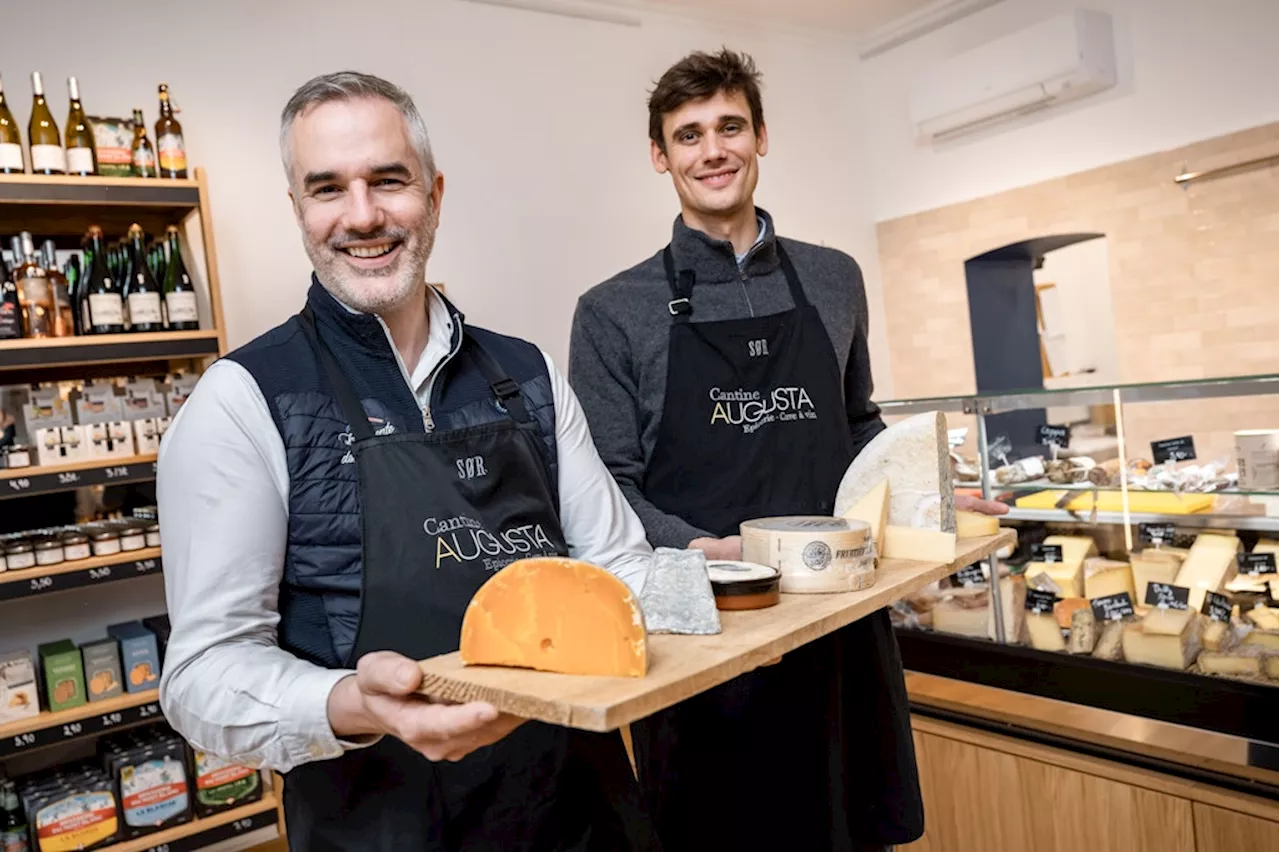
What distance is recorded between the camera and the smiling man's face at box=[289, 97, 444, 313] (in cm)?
127

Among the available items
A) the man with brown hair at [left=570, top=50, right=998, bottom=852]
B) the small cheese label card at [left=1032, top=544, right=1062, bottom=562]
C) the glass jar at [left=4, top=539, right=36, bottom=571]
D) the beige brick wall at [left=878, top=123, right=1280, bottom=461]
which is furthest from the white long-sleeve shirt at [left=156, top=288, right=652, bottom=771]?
the beige brick wall at [left=878, top=123, right=1280, bottom=461]

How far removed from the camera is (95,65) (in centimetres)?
375

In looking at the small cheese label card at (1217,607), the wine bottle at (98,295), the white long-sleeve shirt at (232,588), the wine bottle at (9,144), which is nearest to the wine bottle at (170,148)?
the wine bottle at (98,295)

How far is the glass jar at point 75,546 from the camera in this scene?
10.4 feet

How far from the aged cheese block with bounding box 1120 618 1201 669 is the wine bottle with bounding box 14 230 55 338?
3.25 metres

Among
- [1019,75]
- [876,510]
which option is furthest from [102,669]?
[1019,75]

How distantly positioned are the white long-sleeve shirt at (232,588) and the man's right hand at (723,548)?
67 centimetres

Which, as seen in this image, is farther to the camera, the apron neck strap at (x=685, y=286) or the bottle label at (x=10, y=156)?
the bottle label at (x=10, y=156)

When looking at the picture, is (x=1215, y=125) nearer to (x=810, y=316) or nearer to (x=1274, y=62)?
(x=1274, y=62)

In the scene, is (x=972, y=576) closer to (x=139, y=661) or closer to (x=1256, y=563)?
(x=1256, y=563)

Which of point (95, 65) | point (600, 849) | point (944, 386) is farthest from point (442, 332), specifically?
point (944, 386)

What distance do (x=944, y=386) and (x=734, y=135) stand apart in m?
4.07

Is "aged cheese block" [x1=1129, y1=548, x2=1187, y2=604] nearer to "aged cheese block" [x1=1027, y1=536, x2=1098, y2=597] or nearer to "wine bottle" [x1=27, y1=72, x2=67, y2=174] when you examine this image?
"aged cheese block" [x1=1027, y1=536, x2=1098, y2=597]

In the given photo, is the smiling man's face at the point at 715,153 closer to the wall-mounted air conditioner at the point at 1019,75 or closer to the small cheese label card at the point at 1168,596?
the small cheese label card at the point at 1168,596
